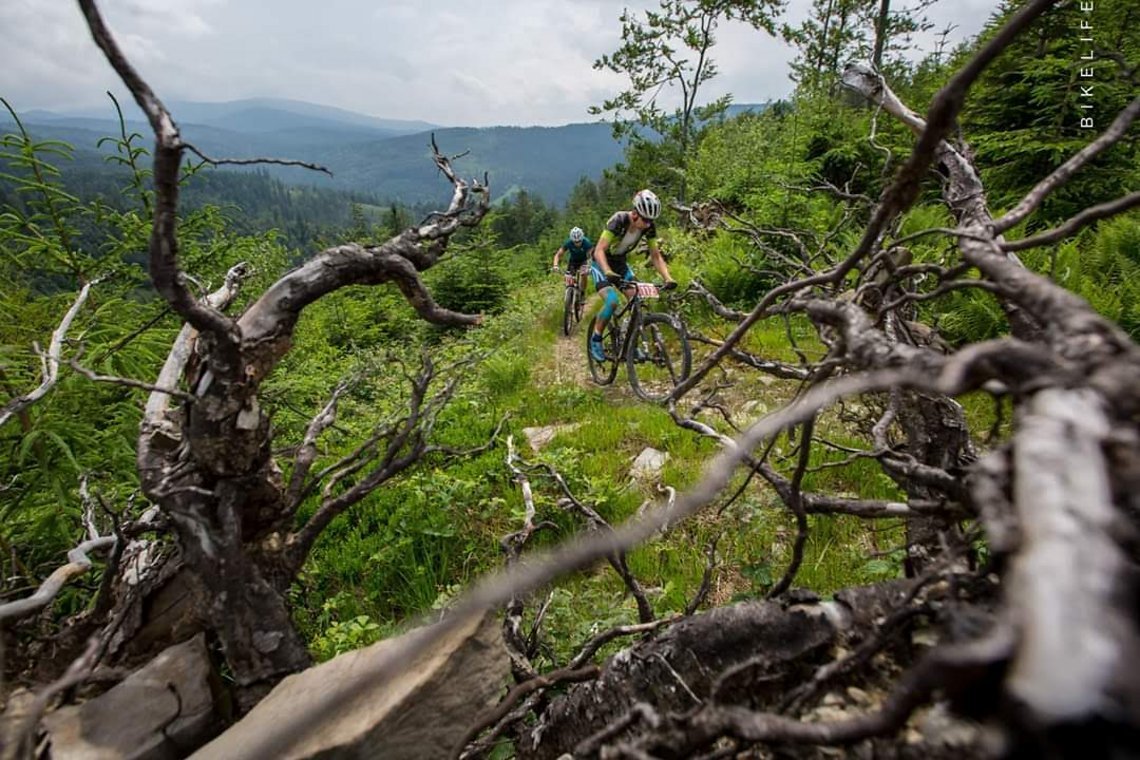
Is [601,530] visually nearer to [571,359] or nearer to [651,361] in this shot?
[651,361]

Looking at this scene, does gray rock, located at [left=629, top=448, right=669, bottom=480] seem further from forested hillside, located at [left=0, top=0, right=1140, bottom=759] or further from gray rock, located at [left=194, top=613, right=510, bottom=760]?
gray rock, located at [left=194, top=613, right=510, bottom=760]

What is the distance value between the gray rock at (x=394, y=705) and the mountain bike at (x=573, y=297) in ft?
27.2

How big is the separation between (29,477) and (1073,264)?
8941 mm

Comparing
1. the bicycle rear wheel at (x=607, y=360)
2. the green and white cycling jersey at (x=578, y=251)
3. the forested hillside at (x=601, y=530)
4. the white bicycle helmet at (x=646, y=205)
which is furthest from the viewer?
the green and white cycling jersey at (x=578, y=251)

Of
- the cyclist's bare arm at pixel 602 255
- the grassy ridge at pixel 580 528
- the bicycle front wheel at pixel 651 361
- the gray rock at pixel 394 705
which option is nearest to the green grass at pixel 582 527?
the grassy ridge at pixel 580 528

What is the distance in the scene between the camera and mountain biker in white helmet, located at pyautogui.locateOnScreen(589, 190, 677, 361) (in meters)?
6.89

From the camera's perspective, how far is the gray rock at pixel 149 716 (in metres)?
1.29

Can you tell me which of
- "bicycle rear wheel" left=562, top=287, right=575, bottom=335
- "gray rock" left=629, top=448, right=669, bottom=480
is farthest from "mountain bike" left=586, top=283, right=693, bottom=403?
"bicycle rear wheel" left=562, top=287, right=575, bottom=335

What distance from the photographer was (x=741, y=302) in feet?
28.3

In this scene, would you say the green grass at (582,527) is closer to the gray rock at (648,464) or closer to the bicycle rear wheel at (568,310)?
the gray rock at (648,464)

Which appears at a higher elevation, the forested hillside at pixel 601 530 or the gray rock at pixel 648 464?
the forested hillside at pixel 601 530

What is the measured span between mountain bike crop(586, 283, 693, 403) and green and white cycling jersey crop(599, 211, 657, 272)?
533 millimetres

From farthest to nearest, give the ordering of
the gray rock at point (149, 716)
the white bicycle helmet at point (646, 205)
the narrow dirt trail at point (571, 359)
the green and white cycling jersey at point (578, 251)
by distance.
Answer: the green and white cycling jersey at point (578, 251) → the narrow dirt trail at point (571, 359) → the white bicycle helmet at point (646, 205) → the gray rock at point (149, 716)

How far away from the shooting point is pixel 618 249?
7.16m
